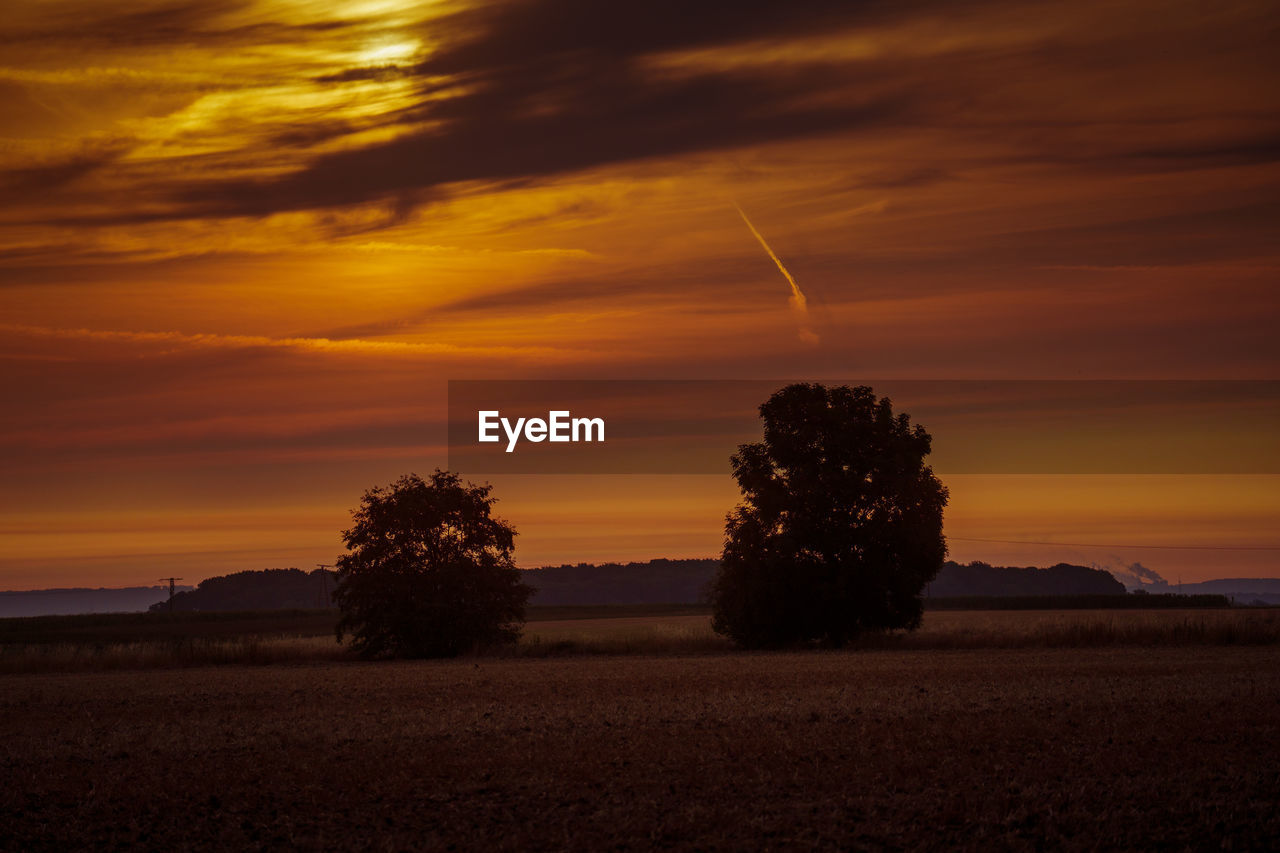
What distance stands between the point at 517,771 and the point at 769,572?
37786mm

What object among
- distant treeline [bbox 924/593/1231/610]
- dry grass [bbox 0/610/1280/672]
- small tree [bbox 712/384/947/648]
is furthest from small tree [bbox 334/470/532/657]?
distant treeline [bbox 924/593/1231/610]

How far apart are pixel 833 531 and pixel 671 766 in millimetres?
37600

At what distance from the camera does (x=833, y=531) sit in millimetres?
55031

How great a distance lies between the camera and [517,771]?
18.2m

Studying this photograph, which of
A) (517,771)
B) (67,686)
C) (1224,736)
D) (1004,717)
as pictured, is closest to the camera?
(517,771)

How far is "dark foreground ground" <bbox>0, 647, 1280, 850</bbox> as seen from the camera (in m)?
14.4

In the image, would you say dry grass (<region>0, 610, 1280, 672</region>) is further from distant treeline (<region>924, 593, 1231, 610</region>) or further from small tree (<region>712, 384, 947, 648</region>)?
distant treeline (<region>924, 593, 1231, 610</region>)

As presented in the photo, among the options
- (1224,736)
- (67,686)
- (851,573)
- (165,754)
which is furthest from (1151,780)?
(851,573)

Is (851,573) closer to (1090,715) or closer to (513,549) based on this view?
(513,549)

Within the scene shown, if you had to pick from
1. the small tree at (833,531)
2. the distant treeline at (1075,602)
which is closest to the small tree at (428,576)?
the small tree at (833,531)

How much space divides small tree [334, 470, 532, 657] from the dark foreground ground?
23.8m

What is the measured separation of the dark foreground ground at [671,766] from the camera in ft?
47.3

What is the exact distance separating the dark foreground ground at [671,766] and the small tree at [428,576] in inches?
937

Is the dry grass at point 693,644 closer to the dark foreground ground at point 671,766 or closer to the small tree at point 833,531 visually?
the small tree at point 833,531
